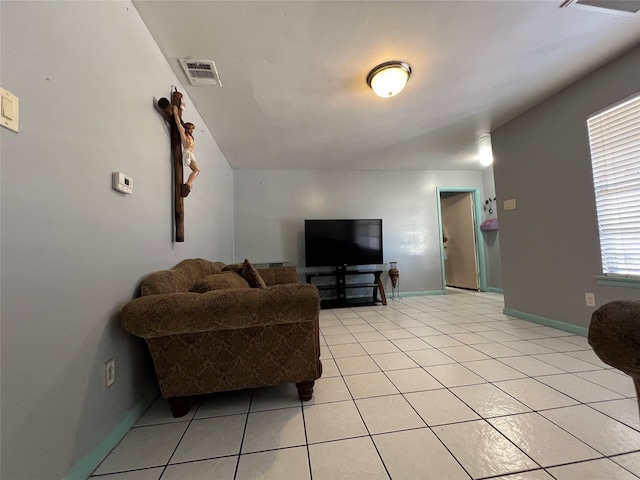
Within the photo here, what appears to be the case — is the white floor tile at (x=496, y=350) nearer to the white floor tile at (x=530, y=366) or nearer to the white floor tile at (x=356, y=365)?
the white floor tile at (x=530, y=366)

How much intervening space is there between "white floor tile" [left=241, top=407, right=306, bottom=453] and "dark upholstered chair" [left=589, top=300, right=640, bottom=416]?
115cm

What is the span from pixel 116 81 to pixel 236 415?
186cm

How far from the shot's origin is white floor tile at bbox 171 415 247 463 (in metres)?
1.08

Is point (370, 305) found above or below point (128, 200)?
below

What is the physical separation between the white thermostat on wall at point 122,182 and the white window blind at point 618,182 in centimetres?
354

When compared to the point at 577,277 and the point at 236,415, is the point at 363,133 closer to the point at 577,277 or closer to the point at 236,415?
the point at 577,277

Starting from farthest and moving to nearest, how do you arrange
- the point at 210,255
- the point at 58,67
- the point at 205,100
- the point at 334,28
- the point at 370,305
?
the point at 370,305, the point at 210,255, the point at 205,100, the point at 334,28, the point at 58,67

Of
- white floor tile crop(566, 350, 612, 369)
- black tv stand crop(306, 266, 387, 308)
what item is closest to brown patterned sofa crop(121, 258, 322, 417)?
white floor tile crop(566, 350, 612, 369)

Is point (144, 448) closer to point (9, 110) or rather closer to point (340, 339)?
point (9, 110)

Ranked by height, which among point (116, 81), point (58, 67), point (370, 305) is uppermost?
point (116, 81)

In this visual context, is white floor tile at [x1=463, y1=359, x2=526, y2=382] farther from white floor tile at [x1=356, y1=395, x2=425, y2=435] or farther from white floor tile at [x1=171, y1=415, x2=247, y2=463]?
white floor tile at [x1=171, y1=415, x2=247, y2=463]

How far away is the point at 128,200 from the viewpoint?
129cm

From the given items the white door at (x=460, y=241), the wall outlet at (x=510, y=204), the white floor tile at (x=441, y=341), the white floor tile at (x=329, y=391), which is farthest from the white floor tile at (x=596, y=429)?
the white door at (x=460, y=241)

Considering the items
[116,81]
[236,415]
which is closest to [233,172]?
[116,81]
